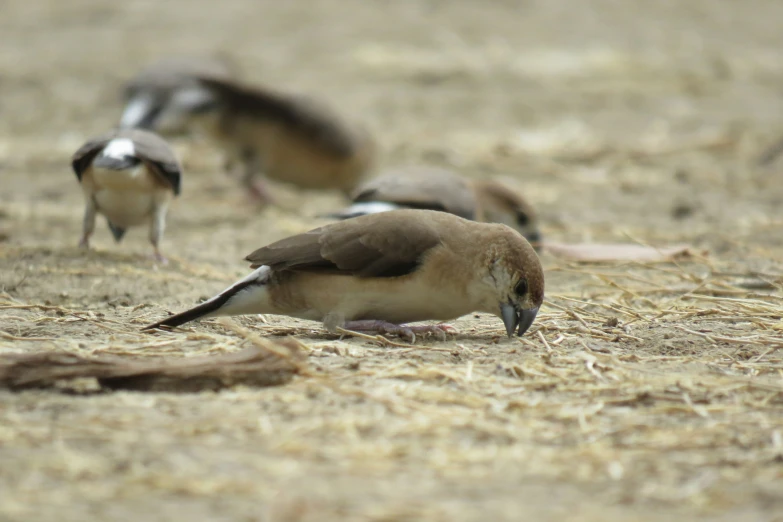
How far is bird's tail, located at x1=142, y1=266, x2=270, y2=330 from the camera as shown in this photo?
484cm

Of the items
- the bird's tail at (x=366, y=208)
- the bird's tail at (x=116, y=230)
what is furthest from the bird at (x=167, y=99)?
the bird's tail at (x=366, y=208)

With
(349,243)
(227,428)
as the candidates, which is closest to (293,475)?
(227,428)

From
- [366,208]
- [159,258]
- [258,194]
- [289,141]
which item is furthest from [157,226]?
[289,141]

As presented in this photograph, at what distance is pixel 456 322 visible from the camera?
5590 millimetres

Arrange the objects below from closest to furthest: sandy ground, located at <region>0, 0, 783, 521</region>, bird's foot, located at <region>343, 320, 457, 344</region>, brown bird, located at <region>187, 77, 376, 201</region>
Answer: sandy ground, located at <region>0, 0, 783, 521</region>, bird's foot, located at <region>343, 320, 457, 344</region>, brown bird, located at <region>187, 77, 376, 201</region>

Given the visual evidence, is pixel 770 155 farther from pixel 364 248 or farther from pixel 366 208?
pixel 364 248

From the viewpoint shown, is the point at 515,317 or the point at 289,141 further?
the point at 289,141

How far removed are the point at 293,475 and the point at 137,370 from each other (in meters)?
1.00

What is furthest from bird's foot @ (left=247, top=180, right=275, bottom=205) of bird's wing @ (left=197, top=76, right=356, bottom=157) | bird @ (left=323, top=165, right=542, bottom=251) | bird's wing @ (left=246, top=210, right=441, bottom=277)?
bird's wing @ (left=246, top=210, right=441, bottom=277)

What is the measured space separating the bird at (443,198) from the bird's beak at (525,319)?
6.64ft

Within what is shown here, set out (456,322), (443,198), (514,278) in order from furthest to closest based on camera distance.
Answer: (443,198)
(456,322)
(514,278)

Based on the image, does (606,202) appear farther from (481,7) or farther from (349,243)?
(481,7)

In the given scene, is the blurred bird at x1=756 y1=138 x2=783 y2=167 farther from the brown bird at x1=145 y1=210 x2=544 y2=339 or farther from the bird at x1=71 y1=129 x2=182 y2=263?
the brown bird at x1=145 y1=210 x2=544 y2=339

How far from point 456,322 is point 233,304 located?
1.22m
